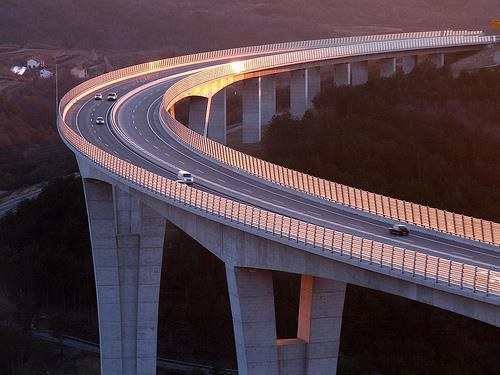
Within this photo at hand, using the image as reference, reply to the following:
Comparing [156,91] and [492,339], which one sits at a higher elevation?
[156,91]

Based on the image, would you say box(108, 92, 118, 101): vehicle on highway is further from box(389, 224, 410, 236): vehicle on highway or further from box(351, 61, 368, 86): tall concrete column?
box(389, 224, 410, 236): vehicle on highway

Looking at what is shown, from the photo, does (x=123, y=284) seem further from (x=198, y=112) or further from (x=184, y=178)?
(x=198, y=112)

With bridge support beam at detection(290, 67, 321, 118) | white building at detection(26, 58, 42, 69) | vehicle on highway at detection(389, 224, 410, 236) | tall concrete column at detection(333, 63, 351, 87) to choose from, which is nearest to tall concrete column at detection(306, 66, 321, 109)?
bridge support beam at detection(290, 67, 321, 118)

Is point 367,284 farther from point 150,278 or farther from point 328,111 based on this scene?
point 328,111

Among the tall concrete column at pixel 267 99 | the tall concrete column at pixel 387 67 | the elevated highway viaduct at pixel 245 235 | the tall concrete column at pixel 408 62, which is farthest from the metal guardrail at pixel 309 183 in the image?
the tall concrete column at pixel 408 62

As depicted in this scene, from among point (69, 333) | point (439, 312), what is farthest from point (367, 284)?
point (69, 333)

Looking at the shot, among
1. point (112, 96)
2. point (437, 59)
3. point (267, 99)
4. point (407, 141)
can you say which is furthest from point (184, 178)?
point (437, 59)
